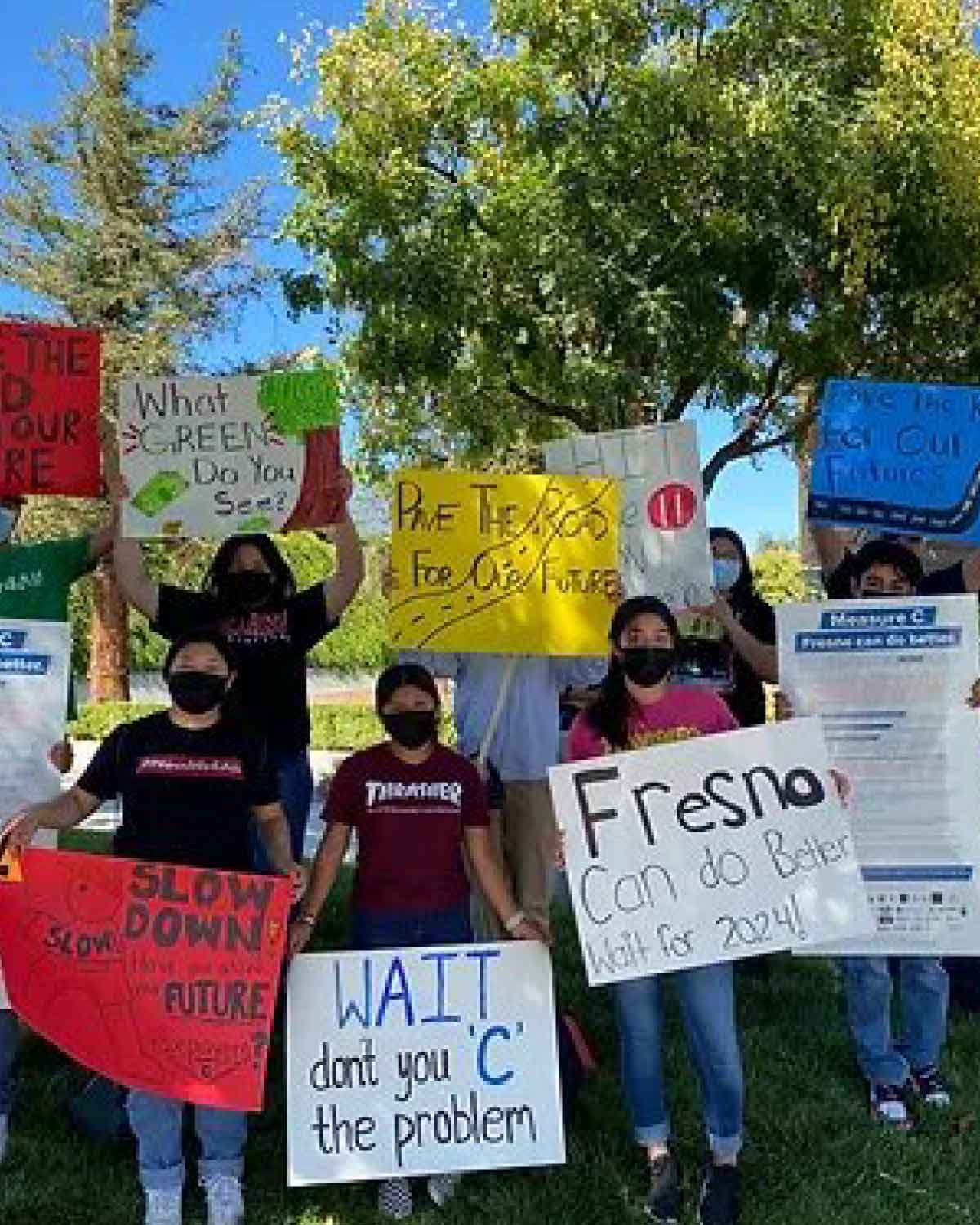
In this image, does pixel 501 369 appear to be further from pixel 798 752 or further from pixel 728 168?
pixel 798 752

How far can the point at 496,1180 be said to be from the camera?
452cm

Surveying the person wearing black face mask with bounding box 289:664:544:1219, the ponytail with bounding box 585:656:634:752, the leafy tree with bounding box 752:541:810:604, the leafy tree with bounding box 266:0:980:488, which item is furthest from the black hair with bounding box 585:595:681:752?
the leafy tree with bounding box 752:541:810:604

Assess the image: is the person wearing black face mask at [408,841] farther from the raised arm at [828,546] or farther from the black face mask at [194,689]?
the raised arm at [828,546]

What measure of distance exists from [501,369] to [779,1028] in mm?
8085

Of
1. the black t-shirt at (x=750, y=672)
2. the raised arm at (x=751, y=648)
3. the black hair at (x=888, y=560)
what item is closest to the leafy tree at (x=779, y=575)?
the black t-shirt at (x=750, y=672)

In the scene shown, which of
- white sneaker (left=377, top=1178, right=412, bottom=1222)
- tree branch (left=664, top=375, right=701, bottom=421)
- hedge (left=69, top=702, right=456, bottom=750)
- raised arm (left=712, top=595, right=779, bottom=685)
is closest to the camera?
white sneaker (left=377, top=1178, right=412, bottom=1222)

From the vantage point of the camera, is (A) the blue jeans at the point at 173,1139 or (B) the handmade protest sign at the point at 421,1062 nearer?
(A) the blue jeans at the point at 173,1139

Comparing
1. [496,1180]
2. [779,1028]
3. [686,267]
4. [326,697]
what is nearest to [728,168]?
[686,267]

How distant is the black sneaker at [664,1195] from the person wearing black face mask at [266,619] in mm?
1499

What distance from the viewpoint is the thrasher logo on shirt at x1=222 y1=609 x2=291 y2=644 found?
4.97 metres

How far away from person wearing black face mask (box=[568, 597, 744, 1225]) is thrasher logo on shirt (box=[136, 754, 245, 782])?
0.99 m

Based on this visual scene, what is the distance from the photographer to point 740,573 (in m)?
5.92

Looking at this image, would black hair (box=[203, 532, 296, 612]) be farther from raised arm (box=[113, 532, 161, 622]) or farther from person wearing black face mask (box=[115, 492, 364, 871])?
raised arm (box=[113, 532, 161, 622])

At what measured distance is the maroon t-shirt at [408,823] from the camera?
4.31m
